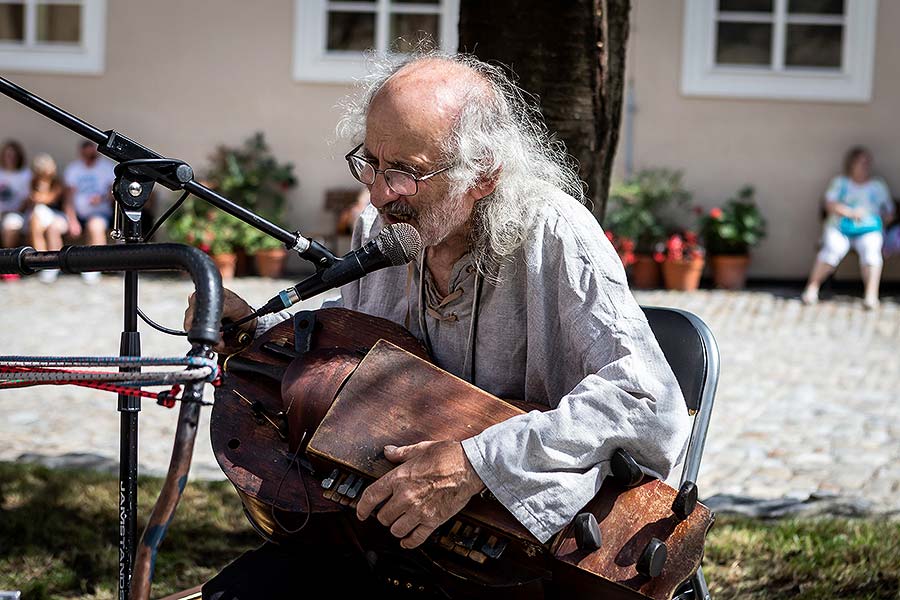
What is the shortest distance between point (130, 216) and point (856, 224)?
29.8 ft


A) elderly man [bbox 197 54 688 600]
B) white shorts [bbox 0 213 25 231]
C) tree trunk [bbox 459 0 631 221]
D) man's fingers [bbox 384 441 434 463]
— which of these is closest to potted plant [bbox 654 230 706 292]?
white shorts [bbox 0 213 25 231]

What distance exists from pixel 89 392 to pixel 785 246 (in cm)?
695

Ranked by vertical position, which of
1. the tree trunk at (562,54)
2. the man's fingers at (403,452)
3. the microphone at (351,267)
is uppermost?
the tree trunk at (562,54)

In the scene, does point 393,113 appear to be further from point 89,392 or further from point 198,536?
point 89,392

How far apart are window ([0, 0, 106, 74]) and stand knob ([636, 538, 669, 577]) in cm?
1067

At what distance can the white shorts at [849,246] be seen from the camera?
1009cm

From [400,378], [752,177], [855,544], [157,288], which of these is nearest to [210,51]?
[157,288]

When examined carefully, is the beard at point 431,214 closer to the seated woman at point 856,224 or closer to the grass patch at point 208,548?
the grass patch at point 208,548

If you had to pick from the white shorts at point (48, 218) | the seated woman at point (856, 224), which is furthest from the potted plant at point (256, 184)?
the seated woman at point (856, 224)

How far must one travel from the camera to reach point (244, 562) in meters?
2.45

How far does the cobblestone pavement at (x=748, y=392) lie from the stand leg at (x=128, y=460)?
307 centimetres

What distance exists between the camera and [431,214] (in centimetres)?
245

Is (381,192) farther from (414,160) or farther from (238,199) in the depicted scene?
→ (238,199)

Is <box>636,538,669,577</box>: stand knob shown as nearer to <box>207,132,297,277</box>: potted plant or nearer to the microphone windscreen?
the microphone windscreen
